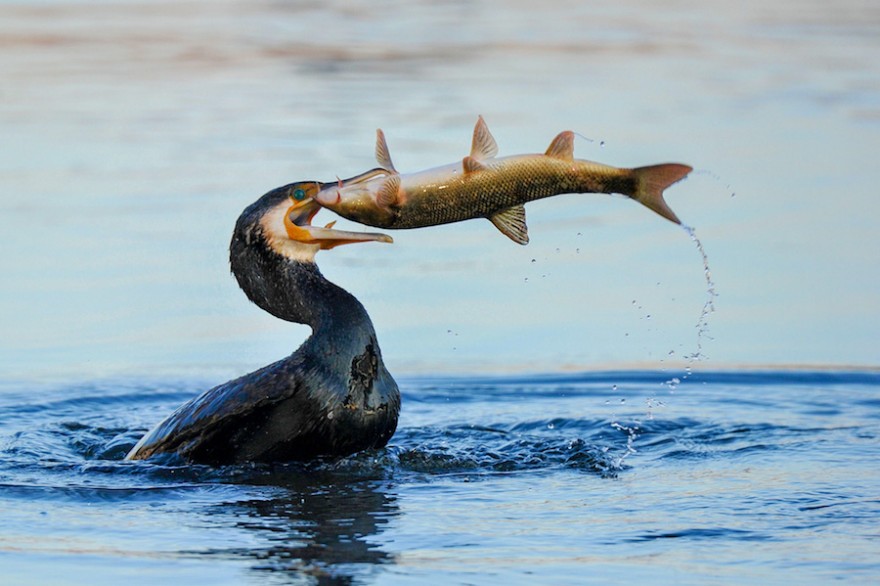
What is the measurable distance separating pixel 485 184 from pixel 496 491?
3.81 feet

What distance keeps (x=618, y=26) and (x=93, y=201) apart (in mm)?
7925

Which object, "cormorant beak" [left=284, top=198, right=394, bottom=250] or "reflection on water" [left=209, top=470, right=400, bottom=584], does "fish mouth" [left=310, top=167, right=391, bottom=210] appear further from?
"reflection on water" [left=209, top=470, right=400, bottom=584]

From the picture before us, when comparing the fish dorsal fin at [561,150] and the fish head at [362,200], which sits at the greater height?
the fish dorsal fin at [561,150]

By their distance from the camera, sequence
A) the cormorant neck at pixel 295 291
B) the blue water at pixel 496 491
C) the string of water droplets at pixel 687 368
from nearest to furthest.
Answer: the blue water at pixel 496 491 < the cormorant neck at pixel 295 291 < the string of water droplets at pixel 687 368

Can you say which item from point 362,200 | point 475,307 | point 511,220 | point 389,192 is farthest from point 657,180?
point 475,307

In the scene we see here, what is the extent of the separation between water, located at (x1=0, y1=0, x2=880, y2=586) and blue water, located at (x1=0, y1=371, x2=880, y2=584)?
19mm

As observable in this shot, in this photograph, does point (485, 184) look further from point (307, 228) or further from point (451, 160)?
point (451, 160)

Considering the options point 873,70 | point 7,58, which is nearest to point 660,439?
point 873,70

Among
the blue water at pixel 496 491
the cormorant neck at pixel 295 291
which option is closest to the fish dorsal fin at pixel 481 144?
the cormorant neck at pixel 295 291

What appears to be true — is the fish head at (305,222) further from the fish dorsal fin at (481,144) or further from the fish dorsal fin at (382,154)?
the fish dorsal fin at (481,144)

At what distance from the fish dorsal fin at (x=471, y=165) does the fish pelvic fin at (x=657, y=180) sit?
534 mm

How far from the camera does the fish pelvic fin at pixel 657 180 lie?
19.8ft

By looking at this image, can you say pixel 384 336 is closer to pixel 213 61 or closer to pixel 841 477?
pixel 841 477

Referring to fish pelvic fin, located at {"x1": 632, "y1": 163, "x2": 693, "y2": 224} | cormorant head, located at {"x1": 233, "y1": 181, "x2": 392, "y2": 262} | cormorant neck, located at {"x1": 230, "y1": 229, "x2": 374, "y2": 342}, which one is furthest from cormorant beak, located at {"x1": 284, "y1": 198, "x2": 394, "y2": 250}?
fish pelvic fin, located at {"x1": 632, "y1": 163, "x2": 693, "y2": 224}
